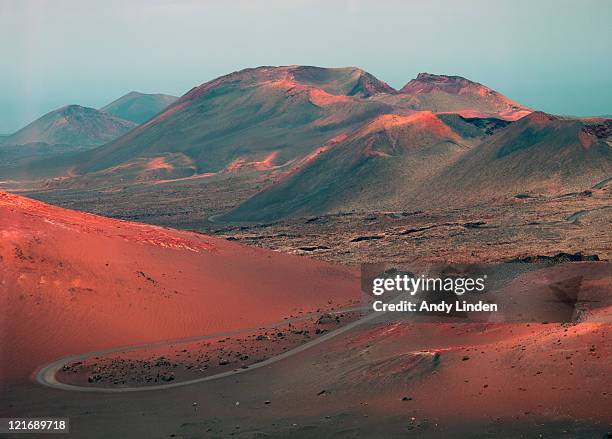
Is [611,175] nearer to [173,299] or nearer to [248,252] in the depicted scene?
[248,252]

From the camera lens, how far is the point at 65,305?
1332 inches

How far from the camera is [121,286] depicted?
37.2 m

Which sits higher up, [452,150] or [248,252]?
[452,150]

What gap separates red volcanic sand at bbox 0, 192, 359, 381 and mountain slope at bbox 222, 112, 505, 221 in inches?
2048

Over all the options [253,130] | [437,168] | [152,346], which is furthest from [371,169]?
[152,346]

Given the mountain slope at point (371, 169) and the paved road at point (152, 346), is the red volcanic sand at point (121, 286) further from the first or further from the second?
the mountain slope at point (371, 169)

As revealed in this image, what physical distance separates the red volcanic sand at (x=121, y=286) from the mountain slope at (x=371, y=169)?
52016 mm

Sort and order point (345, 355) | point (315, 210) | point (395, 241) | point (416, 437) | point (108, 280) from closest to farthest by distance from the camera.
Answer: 1. point (416, 437)
2. point (345, 355)
3. point (108, 280)
4. point (395, 241)
5. point (315, 210)

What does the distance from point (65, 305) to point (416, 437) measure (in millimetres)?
19903

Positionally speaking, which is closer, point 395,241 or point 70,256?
point 70,256

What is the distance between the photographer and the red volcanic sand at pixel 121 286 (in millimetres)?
32219

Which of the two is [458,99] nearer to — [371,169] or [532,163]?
[371,169]

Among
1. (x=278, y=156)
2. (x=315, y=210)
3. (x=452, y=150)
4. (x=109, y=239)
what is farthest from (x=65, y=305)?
(x=278, y=156)

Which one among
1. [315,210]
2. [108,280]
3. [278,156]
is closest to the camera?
[108,280]
